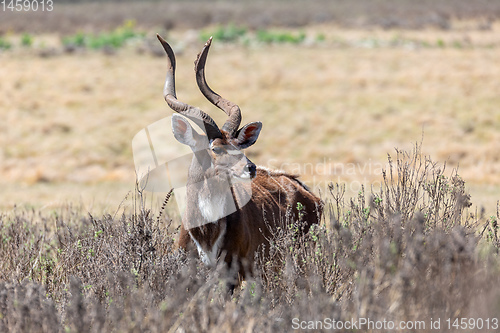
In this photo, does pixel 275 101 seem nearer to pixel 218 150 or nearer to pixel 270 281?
pixel 218 150

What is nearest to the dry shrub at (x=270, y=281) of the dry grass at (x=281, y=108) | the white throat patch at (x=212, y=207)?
the white throat patch at (x=212, y=207)

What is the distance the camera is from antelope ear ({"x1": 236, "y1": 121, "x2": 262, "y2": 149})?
257 inches

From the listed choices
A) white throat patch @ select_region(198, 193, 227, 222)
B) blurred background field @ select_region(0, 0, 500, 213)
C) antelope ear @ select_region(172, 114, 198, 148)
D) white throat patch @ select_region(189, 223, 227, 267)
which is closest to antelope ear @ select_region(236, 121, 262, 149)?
antelope ear @ select_region(172, 114, 198, 148)

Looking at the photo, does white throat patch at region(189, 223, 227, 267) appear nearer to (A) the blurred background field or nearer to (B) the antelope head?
(B) the antelope head

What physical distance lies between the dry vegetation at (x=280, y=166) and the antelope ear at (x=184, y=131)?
3.05 ft

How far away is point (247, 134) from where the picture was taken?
668 cm

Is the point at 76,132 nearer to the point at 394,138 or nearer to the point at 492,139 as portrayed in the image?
the point at 394,138

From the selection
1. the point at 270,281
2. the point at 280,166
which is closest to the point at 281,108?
the point at 280,166

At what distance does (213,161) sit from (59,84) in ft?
82.3

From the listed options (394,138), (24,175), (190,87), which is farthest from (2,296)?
(190,87)

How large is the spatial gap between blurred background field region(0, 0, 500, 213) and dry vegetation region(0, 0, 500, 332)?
0.38 feet

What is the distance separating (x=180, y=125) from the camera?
20.7 feet

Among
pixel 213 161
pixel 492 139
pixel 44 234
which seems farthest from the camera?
pixel 492 139

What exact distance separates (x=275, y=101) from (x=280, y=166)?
10.3 m
